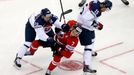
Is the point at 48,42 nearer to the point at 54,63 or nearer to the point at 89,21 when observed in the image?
the point at 54,63

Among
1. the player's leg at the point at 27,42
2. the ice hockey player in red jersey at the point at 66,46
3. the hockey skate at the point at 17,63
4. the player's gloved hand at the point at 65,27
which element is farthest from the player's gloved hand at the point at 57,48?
the hockey skate at the point at 17,63

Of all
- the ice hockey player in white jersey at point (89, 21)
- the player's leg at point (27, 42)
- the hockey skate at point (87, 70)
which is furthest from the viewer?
the player's leg at point (27, 42)

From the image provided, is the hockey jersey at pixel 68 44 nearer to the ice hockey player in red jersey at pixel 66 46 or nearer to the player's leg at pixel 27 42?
the ice hockey player in red jersey at pixel 66 46

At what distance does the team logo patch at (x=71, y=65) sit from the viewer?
3.76 m

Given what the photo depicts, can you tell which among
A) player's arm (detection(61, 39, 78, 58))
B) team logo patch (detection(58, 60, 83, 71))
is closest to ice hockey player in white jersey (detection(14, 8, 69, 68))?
player's arm (detection(61, 39, 78, 58))

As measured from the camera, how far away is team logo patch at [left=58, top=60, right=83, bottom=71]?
3762 mm

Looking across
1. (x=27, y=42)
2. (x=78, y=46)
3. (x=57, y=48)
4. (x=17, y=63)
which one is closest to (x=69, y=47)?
(x=57, y=48)

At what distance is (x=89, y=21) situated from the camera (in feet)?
11.4

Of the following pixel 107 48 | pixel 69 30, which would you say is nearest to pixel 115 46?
pixel 107 48

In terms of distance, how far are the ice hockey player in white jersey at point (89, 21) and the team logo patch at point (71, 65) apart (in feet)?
0.68

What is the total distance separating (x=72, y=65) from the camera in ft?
12.6

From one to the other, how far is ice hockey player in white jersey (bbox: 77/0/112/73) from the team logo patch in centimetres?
21

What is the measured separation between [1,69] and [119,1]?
9.88 feet

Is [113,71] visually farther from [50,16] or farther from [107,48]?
[50,16]
